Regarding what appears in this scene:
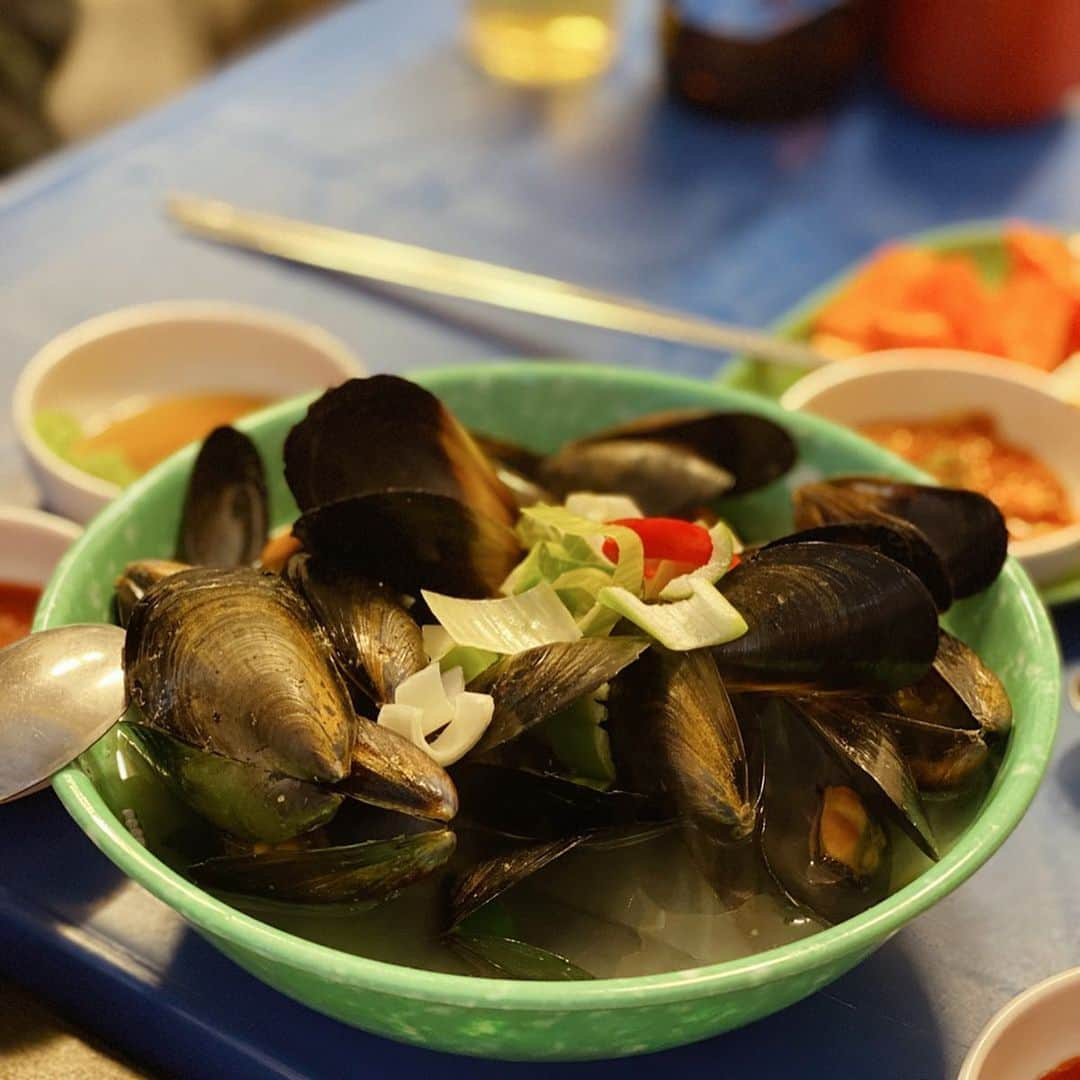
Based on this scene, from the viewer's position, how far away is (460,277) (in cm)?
166

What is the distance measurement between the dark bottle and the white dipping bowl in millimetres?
753

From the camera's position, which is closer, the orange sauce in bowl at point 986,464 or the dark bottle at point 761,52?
the orange sauce in bowl at point 986,464

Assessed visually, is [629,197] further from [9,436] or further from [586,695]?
[586,695]

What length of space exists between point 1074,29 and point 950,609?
4.52 ft

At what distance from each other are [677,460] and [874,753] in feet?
1.05

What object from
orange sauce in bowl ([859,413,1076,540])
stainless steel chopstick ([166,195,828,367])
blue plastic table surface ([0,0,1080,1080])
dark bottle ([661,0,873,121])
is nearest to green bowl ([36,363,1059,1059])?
blue plastic table surface ([0,0,1080,1080])

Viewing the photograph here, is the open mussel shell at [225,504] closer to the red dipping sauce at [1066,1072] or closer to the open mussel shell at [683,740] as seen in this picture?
the open mussel shell at [683,740]

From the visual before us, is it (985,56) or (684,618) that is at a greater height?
(684,618)

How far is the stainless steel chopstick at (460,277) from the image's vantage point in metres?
1.52

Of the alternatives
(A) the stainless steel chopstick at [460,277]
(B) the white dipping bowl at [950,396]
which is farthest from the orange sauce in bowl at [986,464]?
(A) the stainless steel chopstick at [460,277]

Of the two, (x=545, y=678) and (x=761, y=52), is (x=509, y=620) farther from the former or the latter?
(x=761, y=52)

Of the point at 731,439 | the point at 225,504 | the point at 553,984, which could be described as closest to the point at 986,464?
the point at 731,439

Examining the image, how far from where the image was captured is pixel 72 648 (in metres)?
0.85

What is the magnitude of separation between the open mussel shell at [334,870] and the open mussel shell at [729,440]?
430 millimetres
